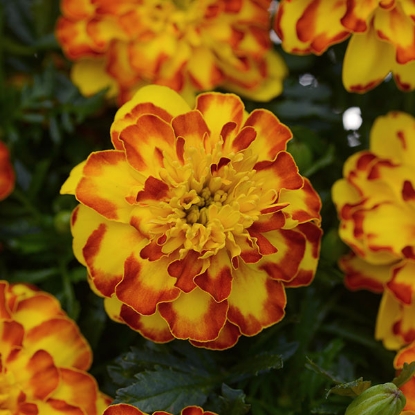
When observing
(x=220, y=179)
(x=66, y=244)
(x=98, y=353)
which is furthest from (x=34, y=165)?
(x=220, y=179)

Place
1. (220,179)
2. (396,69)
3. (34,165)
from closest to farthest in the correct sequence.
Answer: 1. (220,179)
2. (396,69)
3. (34,165)

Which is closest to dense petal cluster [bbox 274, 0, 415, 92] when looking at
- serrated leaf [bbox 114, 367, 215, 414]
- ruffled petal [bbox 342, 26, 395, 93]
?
ruffled petal [bbox 342, 26, 395, 93]

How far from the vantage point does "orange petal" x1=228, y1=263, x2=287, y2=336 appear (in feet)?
2.17

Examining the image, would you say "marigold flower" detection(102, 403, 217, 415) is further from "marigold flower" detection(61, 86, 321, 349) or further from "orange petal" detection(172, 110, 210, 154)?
"orange petal" detection(172, 110, 210, 154)

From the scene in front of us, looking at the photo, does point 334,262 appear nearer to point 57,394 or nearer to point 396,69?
point 396,69

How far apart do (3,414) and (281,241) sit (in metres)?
0.29

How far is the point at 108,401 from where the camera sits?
0.71 m

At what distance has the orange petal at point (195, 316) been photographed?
0.64 meters

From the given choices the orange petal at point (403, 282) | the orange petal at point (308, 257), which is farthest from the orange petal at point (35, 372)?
the orange petal at point (403, 282)

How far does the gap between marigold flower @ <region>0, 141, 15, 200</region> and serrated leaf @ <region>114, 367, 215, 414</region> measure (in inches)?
10.7

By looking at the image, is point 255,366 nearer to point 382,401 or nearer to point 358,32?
point 382,401

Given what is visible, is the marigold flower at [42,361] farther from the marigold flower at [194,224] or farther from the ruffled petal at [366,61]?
the ruffled petal at [366,61]

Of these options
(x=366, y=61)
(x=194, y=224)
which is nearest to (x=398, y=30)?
(x=366, y=61)

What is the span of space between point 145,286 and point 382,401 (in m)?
0.21
